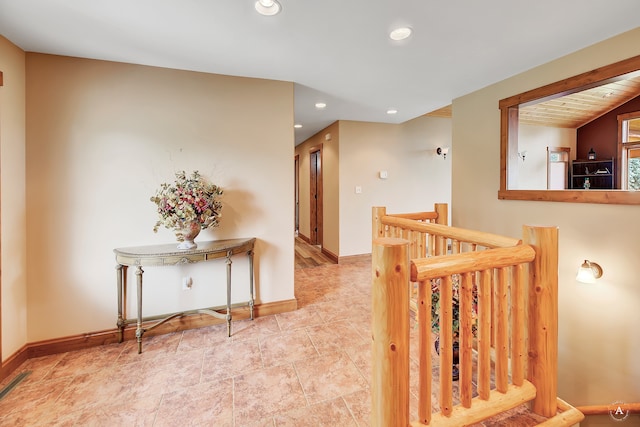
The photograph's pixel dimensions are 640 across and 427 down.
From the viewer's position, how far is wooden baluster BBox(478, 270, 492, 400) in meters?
1.12

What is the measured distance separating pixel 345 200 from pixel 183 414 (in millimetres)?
3623

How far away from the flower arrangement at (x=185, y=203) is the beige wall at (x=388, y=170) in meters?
2.68

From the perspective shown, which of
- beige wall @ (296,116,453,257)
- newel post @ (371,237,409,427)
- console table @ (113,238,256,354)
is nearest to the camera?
newel post @ (371,237,409,427)

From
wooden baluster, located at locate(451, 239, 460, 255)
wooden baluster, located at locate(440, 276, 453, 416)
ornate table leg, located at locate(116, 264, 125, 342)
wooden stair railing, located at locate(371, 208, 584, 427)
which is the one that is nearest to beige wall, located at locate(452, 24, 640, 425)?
wooden baluster, located at locate(451, 239, 460, 255)

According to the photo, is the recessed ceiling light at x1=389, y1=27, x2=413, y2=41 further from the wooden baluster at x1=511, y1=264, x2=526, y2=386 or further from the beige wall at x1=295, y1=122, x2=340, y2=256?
the beige wall at x1=295, y1=122, x2=340, y2=256

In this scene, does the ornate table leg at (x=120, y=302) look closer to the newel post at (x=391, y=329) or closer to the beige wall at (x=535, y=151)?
the newel post at (x=391, y=329)

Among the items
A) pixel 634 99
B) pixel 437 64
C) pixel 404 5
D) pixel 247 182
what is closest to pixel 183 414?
pixel 247 182

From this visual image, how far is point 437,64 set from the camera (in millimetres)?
2447

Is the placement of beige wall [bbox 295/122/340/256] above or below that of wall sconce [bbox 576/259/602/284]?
above

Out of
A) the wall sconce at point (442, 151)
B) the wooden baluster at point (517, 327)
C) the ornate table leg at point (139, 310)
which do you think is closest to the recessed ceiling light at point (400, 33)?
the wooden baluster at point (517, 327)

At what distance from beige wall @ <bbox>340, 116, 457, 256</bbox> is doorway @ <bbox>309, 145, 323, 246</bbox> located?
0.94m

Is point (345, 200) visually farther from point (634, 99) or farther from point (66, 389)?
point (634, 99)

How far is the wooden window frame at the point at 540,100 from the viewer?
197 cm

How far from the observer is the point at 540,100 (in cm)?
255
